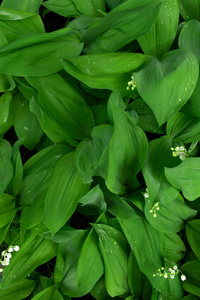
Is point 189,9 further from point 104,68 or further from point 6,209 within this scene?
point 6,209

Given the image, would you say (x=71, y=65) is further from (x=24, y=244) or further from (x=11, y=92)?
(x=24, y=244)

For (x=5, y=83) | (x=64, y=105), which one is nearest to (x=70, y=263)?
(x=64, y=105)

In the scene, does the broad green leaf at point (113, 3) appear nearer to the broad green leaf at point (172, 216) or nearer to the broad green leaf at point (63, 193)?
the broad green leaf at point (63, 193)

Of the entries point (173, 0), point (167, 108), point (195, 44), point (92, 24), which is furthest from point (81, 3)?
point (167, 108)

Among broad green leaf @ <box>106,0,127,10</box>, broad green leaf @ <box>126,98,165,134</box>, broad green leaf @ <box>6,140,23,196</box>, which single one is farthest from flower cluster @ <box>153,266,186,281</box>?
broad green leaf @ <box>106,0,127,10</box>

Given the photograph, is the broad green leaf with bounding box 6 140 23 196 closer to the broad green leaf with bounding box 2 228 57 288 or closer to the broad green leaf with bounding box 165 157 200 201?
the broad green leaf with bounding box 2 228 57 288

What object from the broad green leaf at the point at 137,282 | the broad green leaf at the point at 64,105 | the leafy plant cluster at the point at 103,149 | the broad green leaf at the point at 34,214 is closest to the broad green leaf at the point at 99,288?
the leafy plant cluster at the point at 103,149

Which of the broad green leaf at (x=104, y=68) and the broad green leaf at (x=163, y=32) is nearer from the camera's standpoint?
the broad green leaf at (x=104, y=68)
